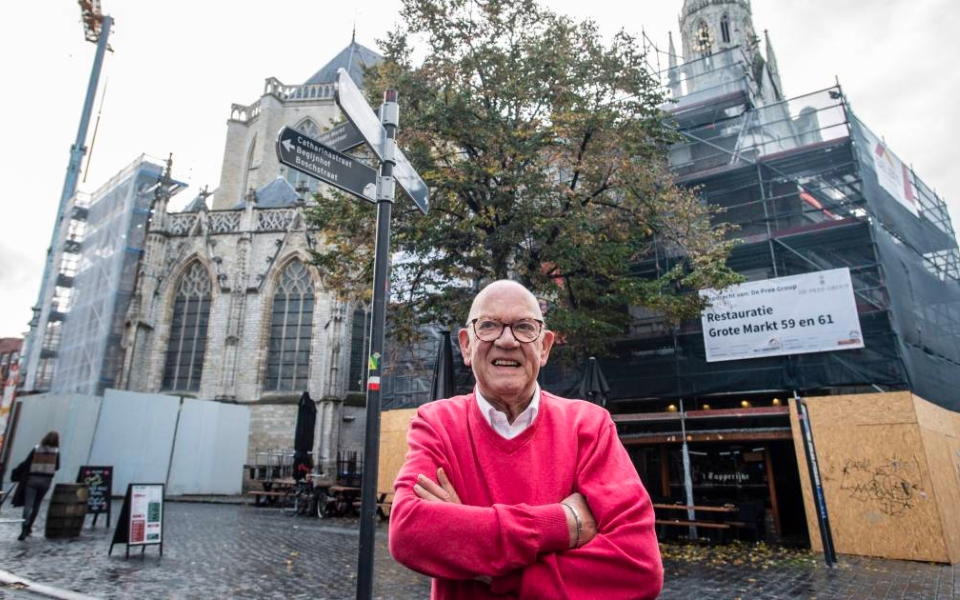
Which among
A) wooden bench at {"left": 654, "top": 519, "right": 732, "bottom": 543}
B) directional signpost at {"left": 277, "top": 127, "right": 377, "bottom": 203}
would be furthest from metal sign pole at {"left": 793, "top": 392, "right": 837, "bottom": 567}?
directional signpost at {"left": 277, "top": 127, "right": 377, "bottom": 203}

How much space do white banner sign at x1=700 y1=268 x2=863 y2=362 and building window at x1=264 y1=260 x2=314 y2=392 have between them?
58.4 feet

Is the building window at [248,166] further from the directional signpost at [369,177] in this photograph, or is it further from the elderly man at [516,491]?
the elderly man at [516,491]

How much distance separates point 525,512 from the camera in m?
1.46

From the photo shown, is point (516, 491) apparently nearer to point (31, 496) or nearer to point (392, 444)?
point (31, 496)

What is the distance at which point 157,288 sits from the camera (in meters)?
27.2

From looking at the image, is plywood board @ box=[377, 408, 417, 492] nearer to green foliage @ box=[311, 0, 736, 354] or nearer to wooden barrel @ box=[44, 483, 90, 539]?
green foliage @ box=[311, 0, 736, 354]

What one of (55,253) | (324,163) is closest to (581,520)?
(324,163)

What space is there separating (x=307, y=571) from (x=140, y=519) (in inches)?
109

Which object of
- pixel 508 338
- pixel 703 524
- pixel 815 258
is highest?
pixel 815 258

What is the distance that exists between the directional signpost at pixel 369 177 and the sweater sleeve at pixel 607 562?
6.62 feet

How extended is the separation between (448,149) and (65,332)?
2759cm

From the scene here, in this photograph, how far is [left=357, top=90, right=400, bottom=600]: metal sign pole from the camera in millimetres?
3332

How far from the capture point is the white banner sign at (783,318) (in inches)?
461

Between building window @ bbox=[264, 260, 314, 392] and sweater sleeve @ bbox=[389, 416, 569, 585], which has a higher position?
building window @ bbox=[264, 260, 314, 392]
